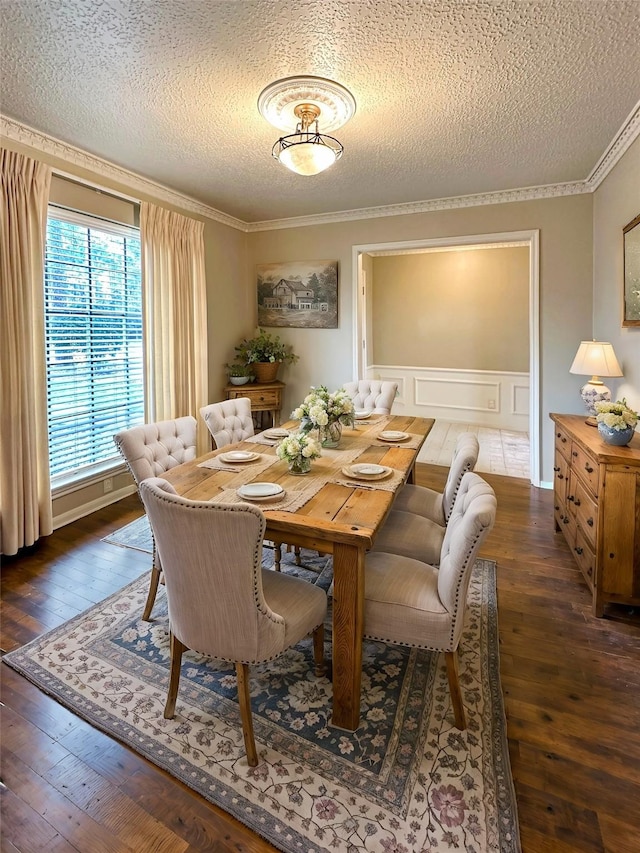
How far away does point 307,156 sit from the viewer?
241cm

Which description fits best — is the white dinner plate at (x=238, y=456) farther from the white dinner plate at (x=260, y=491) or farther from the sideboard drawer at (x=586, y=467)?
the sideboard drawer at (x=586, y=467)

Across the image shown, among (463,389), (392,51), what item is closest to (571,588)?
(392,51)

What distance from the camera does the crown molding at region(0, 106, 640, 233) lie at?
289 centimetres

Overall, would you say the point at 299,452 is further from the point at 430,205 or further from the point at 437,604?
the point at 430,205

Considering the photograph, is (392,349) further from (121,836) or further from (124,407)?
(121,836)

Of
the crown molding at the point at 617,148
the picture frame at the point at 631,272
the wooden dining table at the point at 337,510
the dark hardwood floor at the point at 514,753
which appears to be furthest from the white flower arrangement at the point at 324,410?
the crown molding at the point at 617,148

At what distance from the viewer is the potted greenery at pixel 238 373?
500 cm

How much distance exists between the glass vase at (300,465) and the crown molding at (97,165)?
2739 millimetres

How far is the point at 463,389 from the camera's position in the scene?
23.6 ft

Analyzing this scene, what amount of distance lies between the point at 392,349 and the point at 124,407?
4783 mm

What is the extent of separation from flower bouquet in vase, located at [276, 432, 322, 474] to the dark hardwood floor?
124 centimetres

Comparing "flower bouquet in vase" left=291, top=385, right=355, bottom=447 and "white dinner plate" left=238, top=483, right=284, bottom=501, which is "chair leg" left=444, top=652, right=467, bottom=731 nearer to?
"white dinner plate" left=238, top=483, right=284, bottom=501

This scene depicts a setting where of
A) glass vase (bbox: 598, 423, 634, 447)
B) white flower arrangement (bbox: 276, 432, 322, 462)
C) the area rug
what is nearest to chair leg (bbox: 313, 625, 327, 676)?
the area rug

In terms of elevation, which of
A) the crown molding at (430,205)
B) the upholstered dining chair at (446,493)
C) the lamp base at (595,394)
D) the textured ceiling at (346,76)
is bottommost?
the upholstered dining chair at (446,493)
